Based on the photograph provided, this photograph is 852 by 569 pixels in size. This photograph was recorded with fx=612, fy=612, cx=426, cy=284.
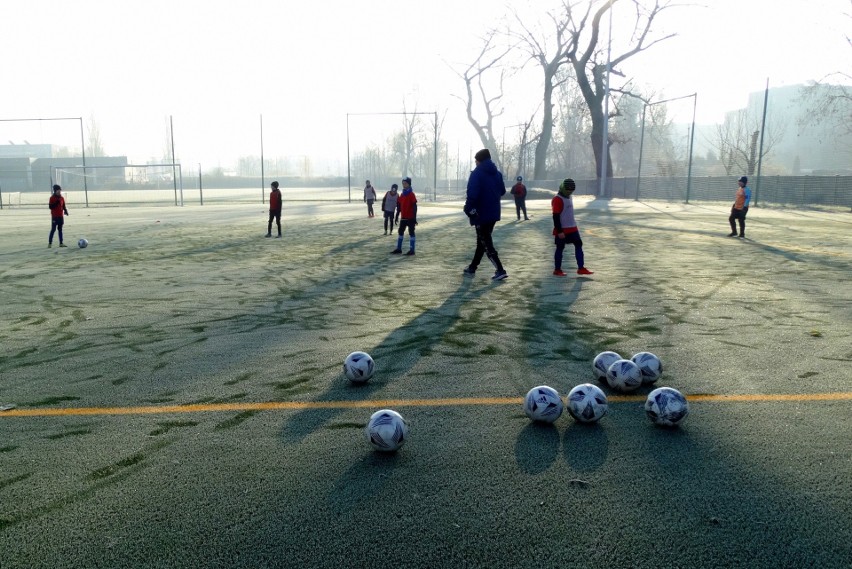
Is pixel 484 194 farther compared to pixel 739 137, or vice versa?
pixel 739 137

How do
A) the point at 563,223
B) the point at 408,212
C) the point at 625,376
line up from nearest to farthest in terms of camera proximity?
the point at 625,376
the point at 563,223
the point at 408,212

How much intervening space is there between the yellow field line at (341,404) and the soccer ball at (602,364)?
275 mm

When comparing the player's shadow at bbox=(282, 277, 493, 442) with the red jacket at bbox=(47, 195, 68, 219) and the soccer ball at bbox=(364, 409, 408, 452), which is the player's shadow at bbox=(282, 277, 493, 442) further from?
the red jacket at bbox=(47, 195, 68, 219)

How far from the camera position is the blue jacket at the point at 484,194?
10422mm

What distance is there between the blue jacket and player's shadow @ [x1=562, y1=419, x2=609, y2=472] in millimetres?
6491

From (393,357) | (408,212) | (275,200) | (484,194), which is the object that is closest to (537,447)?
(393,357)

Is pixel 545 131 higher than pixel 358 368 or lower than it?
higher

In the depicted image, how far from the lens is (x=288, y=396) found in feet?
16.4

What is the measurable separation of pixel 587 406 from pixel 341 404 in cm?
187

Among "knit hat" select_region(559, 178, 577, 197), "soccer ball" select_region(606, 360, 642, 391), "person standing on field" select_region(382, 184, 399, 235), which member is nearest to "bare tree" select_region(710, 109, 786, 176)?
"person standing on field" select_region(382, 184, 399, 235)

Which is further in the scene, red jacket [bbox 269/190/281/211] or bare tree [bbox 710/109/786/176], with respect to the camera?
bare tree [bbox 710/109/786/176]

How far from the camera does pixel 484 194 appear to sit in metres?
10.5

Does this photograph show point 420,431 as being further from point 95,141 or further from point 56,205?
point 95,141

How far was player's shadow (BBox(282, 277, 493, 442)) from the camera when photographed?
4.46 metres
